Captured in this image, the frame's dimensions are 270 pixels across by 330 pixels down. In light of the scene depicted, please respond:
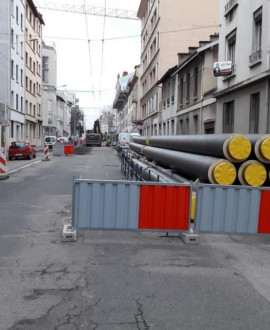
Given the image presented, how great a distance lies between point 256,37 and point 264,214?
11590mm

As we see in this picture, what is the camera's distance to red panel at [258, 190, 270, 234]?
678cm

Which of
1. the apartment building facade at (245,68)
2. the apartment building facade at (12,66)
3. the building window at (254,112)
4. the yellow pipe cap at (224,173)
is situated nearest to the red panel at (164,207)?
the yellow pipe cap at (224,173)

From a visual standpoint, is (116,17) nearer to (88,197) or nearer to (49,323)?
(88,197)

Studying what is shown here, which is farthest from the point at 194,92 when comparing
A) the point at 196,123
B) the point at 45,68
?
the point at 45,68

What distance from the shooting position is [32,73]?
190 feet

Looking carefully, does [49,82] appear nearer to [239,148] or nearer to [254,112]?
[254,112]

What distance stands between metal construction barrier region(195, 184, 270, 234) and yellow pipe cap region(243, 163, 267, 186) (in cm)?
50

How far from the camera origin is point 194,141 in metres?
9.27

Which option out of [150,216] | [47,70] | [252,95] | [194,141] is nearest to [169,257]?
[150,216]

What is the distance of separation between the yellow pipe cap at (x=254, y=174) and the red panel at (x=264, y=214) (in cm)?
49

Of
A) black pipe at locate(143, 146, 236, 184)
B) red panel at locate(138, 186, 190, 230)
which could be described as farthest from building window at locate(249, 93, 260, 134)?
red panel at locate(138, 186, 190, 230)

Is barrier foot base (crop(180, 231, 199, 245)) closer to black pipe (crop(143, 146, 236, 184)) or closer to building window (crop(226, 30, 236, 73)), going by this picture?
black pipe (crop(143, 146, 236, 184))

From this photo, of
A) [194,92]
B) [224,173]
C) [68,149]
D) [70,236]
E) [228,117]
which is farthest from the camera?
[68,149]

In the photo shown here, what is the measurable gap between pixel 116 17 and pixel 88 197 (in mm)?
28593
